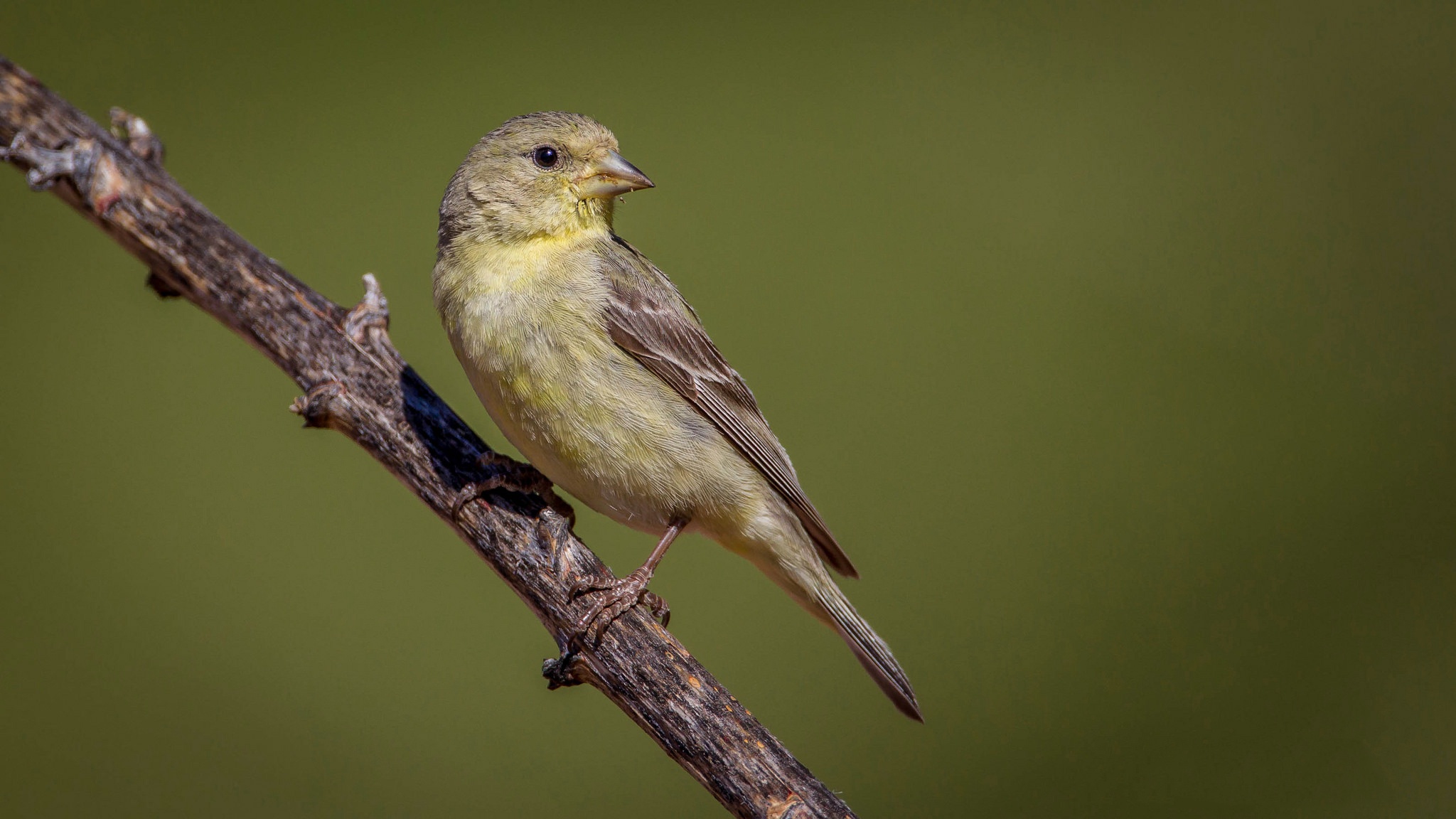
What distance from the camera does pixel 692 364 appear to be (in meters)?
3.12

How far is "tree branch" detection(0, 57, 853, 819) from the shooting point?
2.68 meters

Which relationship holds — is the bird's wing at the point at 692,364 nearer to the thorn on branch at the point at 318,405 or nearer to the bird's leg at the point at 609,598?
the bird's leg at the point at 609,598

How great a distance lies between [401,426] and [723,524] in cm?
103

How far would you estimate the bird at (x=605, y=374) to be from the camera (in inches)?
110

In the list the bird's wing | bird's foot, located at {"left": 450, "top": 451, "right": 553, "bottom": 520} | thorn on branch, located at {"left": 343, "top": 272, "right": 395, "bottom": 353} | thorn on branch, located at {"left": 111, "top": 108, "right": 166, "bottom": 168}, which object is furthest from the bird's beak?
thorn on branch, located at {"left": 111, "top": 108, "right": 166, "bottom": 168}

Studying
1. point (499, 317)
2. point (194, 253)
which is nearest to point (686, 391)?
point (499, 317)

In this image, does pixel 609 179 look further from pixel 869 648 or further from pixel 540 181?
pixel 869 648

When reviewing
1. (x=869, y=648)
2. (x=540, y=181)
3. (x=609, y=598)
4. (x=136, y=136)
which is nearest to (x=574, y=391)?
(x=609, y=598)

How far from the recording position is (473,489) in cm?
275

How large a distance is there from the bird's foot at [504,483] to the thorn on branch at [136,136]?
140 cm

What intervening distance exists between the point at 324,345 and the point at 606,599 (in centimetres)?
116

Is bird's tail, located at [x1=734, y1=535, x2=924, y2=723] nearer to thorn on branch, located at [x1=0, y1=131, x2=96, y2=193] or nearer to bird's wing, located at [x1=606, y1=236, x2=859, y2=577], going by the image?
bird's wing, located at [x1=606, y1=236, x2=859, y2=577]

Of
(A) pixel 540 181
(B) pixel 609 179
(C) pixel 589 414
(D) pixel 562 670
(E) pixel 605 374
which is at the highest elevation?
(B) pixel 609 179

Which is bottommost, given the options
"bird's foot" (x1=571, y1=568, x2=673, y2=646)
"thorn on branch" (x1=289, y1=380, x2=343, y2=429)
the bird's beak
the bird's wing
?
"thorn on branch" (x1=289, y1=380, x2=343, y2=429)
